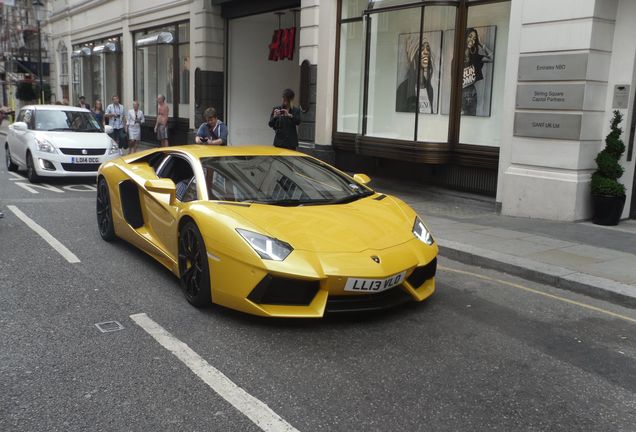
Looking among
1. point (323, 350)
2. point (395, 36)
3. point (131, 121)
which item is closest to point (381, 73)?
point (395, 36)

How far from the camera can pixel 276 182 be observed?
5695 mm

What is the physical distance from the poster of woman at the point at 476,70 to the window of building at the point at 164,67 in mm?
11449

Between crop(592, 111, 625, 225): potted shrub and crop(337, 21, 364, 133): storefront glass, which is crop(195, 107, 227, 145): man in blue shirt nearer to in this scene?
crop(337, 21, 364, 133): storefront glass


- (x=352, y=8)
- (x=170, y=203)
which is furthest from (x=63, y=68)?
(x=170, y=203)

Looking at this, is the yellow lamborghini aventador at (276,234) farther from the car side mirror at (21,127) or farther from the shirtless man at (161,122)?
the shirtless man at (161,122)

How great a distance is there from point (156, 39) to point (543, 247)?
1781 cm

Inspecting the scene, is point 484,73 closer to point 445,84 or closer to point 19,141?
point 445,84

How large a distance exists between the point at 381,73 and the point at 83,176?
6536 mm

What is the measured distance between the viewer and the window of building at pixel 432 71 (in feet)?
35.7

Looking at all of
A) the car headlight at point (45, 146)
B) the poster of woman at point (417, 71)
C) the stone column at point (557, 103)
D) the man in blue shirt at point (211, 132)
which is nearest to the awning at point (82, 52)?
the car headlight at point (45, 146)

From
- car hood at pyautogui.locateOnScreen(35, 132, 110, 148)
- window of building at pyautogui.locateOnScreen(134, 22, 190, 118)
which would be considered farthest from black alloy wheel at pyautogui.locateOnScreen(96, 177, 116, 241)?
window of building at pyautogui.locateOnScreen(134, 22, 190, 118)

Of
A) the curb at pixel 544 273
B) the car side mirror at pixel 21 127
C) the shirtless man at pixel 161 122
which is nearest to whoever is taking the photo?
the curb at pixel 544 273

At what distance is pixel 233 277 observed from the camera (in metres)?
4.63

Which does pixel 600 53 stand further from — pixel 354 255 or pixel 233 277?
pixel 233 277
